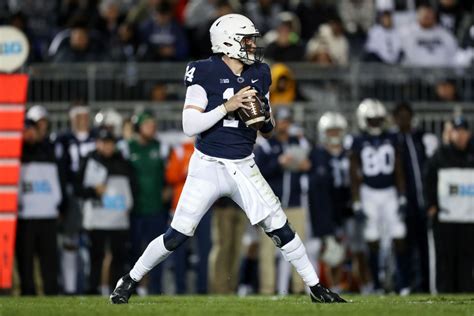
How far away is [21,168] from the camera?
1666 centimetres

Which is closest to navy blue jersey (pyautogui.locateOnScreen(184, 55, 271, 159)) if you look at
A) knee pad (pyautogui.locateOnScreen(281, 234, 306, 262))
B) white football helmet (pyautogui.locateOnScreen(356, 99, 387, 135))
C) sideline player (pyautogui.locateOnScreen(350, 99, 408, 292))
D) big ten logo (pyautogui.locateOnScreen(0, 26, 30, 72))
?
knee pad (pyautogui.locateOnScreen(281, 234, 306, 262))

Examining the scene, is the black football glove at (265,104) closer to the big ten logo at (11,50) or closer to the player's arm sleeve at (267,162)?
the big ten logo at (11,50)

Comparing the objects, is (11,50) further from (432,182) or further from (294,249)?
(294,249)

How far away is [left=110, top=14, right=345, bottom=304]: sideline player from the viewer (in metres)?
11.3

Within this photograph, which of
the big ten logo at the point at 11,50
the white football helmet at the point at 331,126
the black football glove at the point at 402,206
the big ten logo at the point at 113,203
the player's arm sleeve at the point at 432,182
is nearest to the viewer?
the big ten logo at the point at 11,50

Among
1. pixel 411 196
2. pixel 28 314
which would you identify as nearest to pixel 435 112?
pixel 411 196

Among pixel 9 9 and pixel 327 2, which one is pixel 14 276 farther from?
pixel 327 2

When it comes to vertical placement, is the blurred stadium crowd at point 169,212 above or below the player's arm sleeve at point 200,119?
below

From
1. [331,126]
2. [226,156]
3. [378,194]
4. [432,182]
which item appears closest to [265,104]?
[226,156]

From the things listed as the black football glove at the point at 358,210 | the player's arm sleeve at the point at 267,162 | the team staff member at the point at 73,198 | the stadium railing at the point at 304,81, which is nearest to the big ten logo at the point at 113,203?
the team staff member at the point at 73,198

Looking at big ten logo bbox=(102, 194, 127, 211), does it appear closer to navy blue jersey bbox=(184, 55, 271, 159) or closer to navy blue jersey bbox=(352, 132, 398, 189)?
navy blue jersey bbox=(352, 132, 398, 189)

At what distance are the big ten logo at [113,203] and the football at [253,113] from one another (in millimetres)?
5949

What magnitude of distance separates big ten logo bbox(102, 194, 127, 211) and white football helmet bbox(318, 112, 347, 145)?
2842mm

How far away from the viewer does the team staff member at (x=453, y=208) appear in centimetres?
1636
